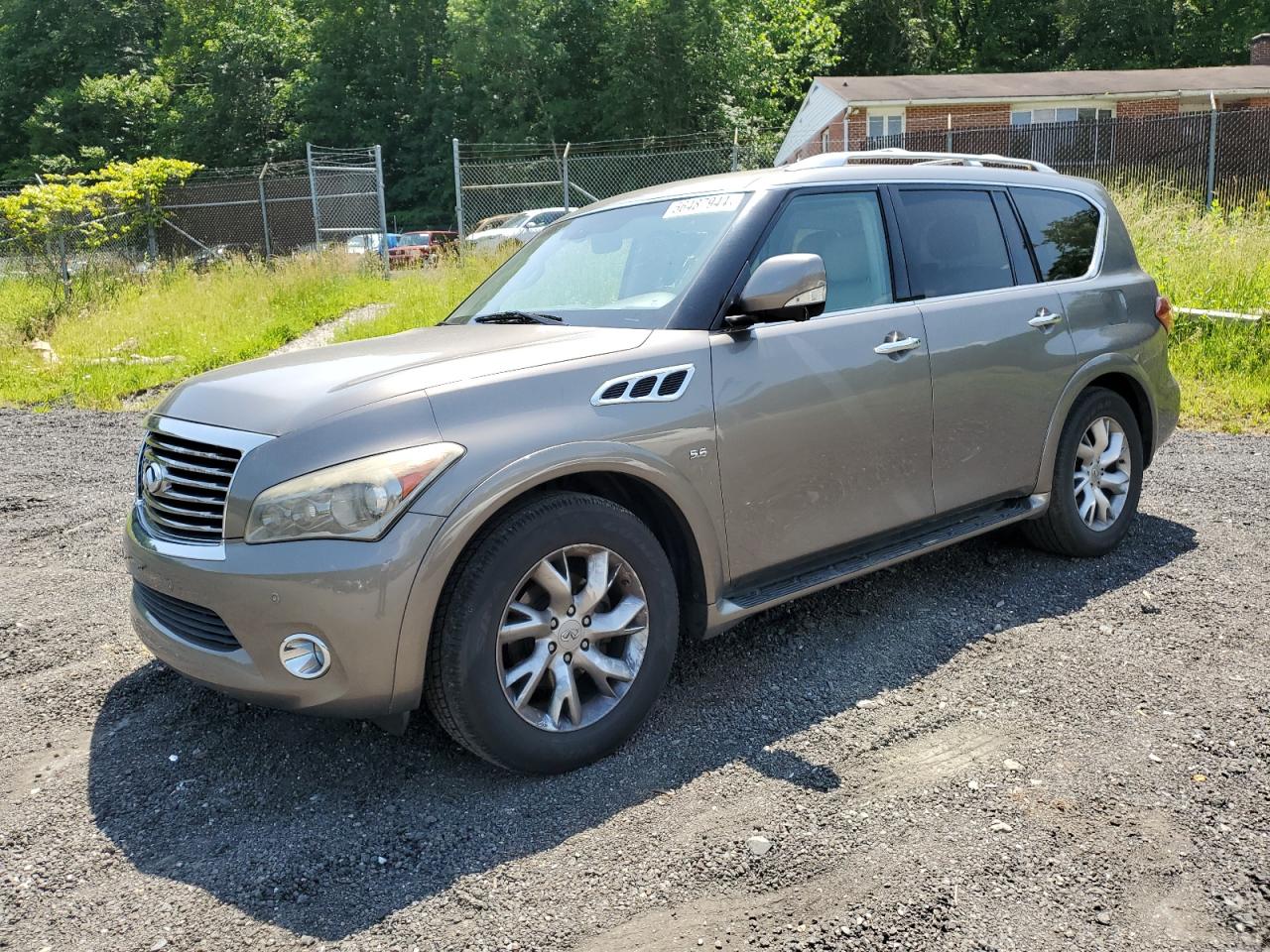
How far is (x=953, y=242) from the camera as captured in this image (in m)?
4.65

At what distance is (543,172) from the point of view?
26453 millimetres

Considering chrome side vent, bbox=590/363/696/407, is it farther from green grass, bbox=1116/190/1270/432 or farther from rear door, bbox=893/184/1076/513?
green grass, bbox=1116/190/1270/432

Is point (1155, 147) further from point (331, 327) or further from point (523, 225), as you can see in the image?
point (331, 327)

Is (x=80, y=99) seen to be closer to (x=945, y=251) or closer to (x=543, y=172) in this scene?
(x=543, y=172)

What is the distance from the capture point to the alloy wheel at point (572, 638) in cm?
326

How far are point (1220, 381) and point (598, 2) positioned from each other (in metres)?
33.6

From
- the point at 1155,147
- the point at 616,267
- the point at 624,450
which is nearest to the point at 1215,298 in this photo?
the point at 616,267

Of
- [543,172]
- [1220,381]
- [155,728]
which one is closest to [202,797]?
[155,728]

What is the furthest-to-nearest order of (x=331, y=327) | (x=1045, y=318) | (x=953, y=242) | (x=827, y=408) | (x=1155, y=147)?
1. (x=1155, y=147)
2. (x=331, y=327)
3. (x=1045, y=318)
4. (x=953, y=242)
5. (x=827, y=408)

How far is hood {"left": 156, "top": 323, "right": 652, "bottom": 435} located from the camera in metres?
3.22

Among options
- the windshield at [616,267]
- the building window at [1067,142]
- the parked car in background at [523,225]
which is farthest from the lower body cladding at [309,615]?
the building window at [1067,142]

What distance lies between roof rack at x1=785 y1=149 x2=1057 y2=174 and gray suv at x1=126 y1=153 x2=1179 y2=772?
1.6 inches

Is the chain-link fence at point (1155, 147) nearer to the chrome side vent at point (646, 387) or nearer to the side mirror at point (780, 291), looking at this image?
the side mirror at point (780, 291)

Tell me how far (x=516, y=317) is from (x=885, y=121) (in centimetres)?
3122
